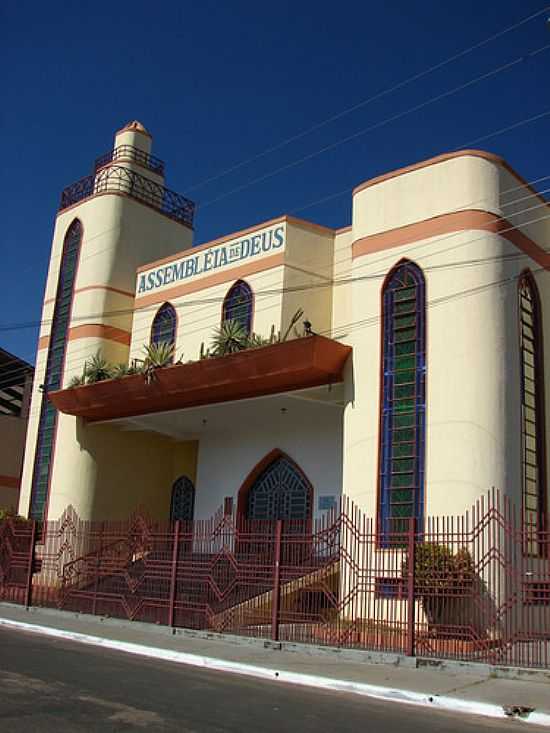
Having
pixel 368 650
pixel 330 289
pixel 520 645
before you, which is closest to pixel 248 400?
pixel 330 289

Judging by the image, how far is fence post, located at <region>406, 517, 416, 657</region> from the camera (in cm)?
1262

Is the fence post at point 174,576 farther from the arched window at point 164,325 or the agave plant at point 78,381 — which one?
the arched window at point 164,325

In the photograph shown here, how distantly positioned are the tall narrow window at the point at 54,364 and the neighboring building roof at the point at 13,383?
12271mm

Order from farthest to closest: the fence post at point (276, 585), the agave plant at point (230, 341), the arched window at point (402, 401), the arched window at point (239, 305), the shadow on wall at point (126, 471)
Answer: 1. the shadow on wall at point (126, 471)
2. the arched window at point (239, 305)
3. the agave plant at point (230, 341)
4. the arched window at point (402, 401)
5. the fence post at point (276, 585)

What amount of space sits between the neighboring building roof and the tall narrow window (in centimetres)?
1227

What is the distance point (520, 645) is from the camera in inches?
474

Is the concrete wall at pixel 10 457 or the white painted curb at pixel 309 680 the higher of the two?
the concrete wall at pixel 10 457

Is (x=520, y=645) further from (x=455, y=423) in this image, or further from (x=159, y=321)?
(x=159, y=321)

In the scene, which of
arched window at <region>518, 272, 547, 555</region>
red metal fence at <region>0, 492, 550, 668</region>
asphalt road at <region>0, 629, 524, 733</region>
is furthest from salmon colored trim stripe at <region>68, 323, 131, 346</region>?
asphalt road at <region>0, 629, 524, 733</region>

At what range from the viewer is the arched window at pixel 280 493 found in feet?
71.6

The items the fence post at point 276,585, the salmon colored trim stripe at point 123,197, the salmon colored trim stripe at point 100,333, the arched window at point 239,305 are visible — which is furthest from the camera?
the salmon colored trim stripe at point 123,197

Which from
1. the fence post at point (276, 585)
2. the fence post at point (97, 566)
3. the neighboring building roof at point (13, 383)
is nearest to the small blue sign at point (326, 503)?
the fence post at point (97, 566)

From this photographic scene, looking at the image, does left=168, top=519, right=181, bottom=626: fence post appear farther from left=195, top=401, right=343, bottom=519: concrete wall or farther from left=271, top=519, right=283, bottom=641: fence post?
left=195, top=401, right=343, bottom=519: concrete wall

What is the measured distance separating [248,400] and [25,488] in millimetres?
9795
